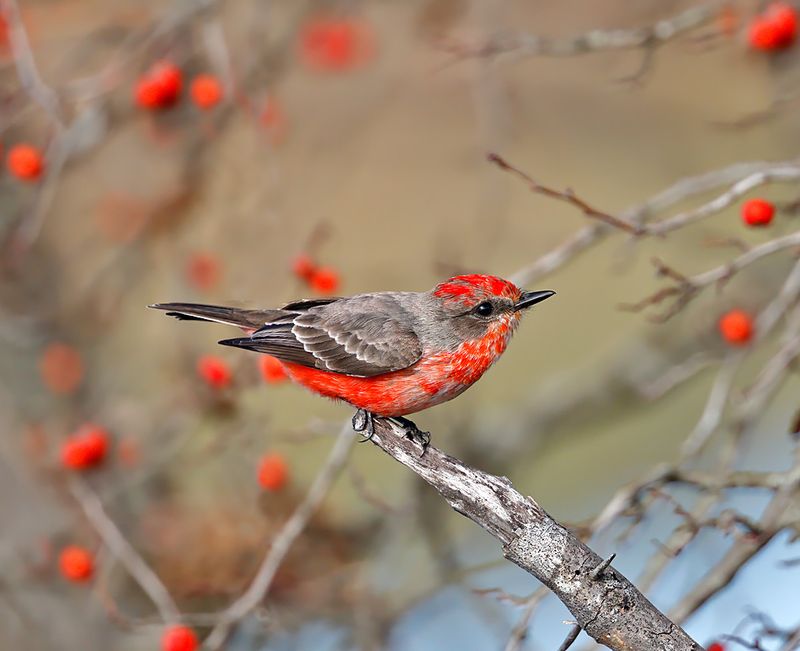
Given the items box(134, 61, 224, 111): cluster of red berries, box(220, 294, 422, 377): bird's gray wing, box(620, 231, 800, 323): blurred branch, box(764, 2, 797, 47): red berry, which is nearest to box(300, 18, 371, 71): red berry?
box(134, 61, 224, 111): cluster of red berries

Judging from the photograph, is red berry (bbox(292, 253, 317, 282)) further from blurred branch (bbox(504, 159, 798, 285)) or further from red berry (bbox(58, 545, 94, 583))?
red berry (bbox(58, 545, 94, 583))

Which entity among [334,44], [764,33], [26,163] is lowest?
[26,163]

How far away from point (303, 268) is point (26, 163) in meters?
1.67

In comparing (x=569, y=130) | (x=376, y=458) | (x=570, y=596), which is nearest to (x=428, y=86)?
(x=569, y=130)

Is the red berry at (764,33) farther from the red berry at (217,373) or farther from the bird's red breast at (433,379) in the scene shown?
the red berry at (217,373)

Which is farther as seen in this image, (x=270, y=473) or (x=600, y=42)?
(x=270, y=473)

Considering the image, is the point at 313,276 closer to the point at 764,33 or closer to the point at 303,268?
the point at 303,268

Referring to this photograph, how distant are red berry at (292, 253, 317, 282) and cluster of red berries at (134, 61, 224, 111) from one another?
1209 millimetres

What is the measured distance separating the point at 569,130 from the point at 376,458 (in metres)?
4.36

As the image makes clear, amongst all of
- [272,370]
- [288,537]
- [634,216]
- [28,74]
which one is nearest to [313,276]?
[272,370]

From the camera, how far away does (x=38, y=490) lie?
6.22 metres

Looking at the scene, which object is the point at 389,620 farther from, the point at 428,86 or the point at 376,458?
the point at 428,86

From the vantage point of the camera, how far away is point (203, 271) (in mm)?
6383

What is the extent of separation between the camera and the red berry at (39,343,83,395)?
20.8 feet
